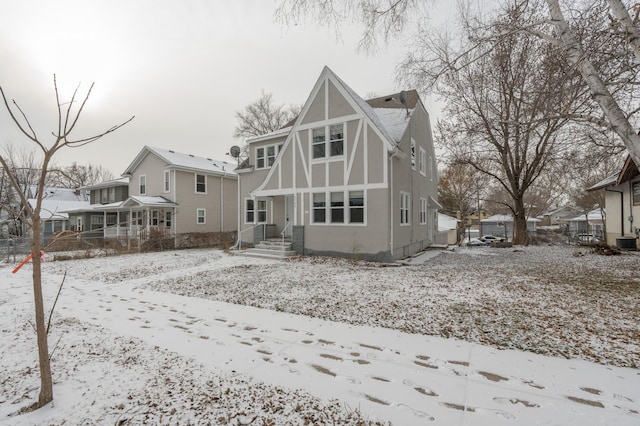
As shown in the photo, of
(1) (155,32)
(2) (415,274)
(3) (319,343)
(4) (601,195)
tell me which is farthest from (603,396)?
(4) (601,195)

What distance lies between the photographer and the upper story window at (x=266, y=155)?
1591cm

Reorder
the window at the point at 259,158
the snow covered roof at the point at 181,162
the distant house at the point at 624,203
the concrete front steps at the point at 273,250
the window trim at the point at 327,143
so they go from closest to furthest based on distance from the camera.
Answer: the window trim at the point at 327,143 < the concrete front steps at the point at 273,250 < the distant house at the point at 624,203 < the window at the point at 259,158 < the snow covered roof at the point at 181,162

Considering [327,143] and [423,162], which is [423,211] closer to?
[423,162]

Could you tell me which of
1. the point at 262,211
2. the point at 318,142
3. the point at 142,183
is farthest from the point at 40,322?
the point at 142,183

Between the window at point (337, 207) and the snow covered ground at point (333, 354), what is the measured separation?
16.5ft

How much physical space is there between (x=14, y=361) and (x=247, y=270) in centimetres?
633

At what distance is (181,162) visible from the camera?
21438mm

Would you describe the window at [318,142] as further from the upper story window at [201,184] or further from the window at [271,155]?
the upper story window at [201,184]

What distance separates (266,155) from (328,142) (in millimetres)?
5050

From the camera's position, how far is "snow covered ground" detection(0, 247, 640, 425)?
2.59 meters

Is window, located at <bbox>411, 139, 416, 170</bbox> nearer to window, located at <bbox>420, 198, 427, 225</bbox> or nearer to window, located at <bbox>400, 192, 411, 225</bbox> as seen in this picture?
window, located at <bbox>400, 192, 411, 225</bbox>

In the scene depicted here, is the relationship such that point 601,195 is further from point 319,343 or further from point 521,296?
point 319,343

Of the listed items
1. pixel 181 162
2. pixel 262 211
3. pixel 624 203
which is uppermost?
pixel 181 162

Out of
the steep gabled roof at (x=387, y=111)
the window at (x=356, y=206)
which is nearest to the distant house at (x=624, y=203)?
the steep gabled roof at (x=387, y=111)
